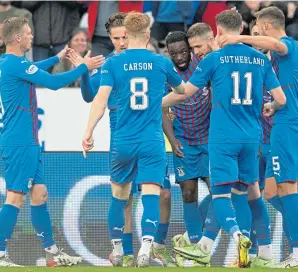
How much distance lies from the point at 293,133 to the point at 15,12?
5276mm

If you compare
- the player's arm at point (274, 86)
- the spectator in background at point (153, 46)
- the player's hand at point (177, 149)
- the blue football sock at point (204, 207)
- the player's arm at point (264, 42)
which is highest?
the spectator in background at point (153, 46)

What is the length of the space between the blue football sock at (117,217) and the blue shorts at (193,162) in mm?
1313

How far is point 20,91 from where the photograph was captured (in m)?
10.7

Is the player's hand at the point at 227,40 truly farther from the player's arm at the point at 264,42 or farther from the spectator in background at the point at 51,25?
the spectator in background at the point at 51,25

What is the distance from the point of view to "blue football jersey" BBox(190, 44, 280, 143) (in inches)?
404

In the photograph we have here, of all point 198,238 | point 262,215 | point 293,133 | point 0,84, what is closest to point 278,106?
point 293,133

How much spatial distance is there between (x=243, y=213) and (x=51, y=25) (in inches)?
207

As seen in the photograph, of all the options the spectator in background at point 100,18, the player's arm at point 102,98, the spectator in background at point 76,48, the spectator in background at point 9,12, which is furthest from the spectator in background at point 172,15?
the player's arm at point 102,98

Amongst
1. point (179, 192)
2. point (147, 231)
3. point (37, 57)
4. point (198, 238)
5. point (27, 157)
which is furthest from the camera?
point (37, 57)

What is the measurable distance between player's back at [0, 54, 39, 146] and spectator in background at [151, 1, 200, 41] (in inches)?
169

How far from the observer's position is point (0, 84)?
10.8m

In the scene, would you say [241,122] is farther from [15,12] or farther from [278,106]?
[15,12]

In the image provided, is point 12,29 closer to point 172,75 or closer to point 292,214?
point 172,75

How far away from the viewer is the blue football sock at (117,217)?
10.6 meters
